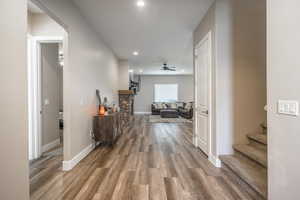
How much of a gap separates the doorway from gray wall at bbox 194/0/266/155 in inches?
8.6

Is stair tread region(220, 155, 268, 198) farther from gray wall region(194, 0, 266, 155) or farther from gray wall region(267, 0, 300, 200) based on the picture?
gray wall region(267, 0, 300, 200)

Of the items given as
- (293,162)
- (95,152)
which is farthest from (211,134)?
(95,152)

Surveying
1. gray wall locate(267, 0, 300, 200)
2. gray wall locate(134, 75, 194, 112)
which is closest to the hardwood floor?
gray wall locate(267, 0, 300, 200)

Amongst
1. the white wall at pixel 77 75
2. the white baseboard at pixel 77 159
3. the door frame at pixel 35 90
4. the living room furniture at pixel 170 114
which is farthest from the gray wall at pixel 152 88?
the door frame at pixel 35 90

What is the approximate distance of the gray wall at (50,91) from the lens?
382 cm

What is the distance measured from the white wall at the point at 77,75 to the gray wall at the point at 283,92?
2.52 meters

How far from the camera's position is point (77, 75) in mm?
3113

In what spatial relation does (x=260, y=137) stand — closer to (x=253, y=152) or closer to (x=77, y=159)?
(x=253, y=152)

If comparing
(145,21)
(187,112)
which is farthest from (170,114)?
(145,21)

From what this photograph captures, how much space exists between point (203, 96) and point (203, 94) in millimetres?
41

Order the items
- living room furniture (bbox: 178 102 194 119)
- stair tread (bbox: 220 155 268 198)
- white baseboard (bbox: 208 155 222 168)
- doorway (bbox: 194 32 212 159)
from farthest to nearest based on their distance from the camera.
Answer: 1. living room furniture (bbox: 178 102 194 119)
2. doorway (bbox: 194 32 212 159)
3. white baseboard (bbox: 208 155 222 168)
4. stair tread (bbox: 220 155 268 198)

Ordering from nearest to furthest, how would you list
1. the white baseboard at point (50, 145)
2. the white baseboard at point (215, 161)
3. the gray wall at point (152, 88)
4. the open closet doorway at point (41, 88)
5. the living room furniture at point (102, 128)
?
the white baseboard at point (215, 161), the open closet doorway at point (41, 88), the white baseboard at point (50, 145), the living room furniture at point (102, 128), the gray wall at point (152, 88)

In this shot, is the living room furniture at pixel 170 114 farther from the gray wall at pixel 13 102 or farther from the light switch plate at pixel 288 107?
the gray wall at pixel 13 102

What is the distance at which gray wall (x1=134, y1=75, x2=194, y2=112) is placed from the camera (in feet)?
41.8
